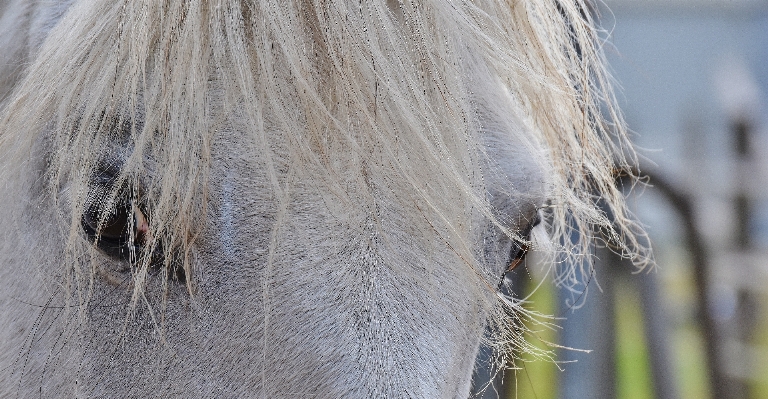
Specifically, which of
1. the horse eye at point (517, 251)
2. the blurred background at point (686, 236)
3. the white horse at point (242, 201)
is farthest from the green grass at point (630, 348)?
the white horse at point (242, 201)

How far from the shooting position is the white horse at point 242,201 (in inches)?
22.0

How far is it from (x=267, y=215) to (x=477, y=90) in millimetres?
309

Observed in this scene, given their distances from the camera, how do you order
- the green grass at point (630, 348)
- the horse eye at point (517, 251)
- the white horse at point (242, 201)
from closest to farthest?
the white horse at point (242, 201) < the horse eye at point (517, 251) < the green grass at point (630, 348)

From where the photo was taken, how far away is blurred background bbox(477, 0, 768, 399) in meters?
2.06

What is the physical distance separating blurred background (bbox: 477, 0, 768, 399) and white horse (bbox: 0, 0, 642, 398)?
1.42 metres

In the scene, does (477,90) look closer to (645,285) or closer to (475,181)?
(475,181)

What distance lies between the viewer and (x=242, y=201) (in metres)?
0.57

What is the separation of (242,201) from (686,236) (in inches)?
73.4

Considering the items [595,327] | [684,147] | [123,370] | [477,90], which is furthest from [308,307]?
[684,147]

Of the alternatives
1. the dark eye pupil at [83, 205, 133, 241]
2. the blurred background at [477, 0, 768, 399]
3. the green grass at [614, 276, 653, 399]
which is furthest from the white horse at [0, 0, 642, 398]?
the green grass at [614, 276, 653, 399]

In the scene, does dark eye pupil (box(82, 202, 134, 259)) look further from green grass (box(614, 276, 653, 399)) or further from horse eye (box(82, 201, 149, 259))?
green grass (box(614, 276, 653, 399))

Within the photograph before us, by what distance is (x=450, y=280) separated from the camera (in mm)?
637

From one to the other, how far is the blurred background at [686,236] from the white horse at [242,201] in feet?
4.65

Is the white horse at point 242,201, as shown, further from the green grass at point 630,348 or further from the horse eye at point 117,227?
the green grass at point 630,348
